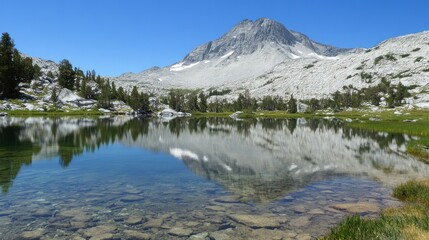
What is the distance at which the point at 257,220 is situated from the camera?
65.3ft

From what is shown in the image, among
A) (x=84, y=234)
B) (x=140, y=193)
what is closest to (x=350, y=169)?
(x=140, y=193)

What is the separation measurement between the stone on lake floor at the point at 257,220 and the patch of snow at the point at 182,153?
24.7 m

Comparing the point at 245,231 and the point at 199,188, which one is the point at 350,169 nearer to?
the point at 199,188

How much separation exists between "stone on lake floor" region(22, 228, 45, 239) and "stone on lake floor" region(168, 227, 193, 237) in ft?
20.6

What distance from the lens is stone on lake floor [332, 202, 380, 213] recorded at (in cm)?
2192

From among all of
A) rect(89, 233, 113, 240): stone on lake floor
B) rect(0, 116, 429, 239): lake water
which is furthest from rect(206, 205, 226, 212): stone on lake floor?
rect(89, 233, 113, 240): stone on lake floor

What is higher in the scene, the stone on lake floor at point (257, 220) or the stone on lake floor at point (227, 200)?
the stone on lake floor at point (257, 220)

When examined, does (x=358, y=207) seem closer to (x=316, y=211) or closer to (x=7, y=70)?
(x=316, y=211)

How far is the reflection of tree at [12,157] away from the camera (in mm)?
29723

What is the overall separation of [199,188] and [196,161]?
15.1m

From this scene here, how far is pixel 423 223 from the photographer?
15.2 meters

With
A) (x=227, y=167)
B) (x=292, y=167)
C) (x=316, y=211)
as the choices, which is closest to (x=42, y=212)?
(x=316, y=211)

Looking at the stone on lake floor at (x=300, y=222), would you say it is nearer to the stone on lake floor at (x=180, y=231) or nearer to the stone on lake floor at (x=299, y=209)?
the stone on lake floor at (x=299, y=209)

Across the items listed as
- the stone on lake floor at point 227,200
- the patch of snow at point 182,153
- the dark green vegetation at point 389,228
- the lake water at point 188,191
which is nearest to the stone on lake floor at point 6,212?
the lake water at point 188,191
